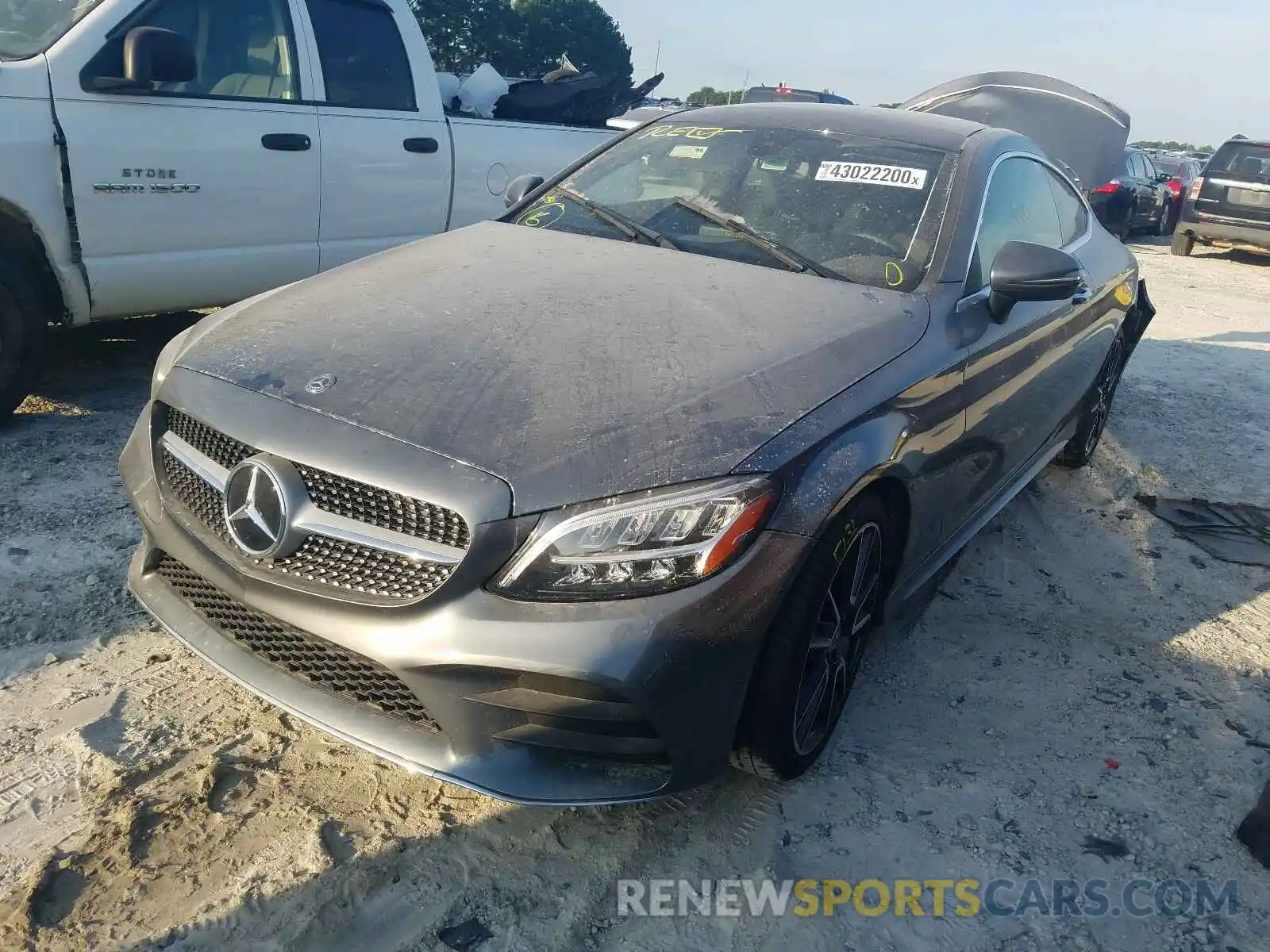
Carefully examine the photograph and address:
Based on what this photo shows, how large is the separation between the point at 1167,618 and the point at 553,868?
2675 millimetres

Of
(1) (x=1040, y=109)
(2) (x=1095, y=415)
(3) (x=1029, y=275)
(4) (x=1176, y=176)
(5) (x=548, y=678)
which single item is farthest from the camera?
(4) (x=1176, y=176)

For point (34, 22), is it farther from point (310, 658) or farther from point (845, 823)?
point (845, 823)

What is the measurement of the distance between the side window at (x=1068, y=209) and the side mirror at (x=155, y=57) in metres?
3.58

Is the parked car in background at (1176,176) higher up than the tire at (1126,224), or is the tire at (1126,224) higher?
the parked car in background at (1176,176)

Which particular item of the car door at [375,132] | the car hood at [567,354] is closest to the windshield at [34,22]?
the car door at [375,132]

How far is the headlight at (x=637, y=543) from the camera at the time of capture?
6.53 feet

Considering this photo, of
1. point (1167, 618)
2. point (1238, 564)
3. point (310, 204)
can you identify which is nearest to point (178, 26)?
point (310, 204)

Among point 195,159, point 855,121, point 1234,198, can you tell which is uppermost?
point 855,121

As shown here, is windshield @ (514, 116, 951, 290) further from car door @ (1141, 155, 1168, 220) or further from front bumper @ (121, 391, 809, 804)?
car door @ (1141, 155, 1168, 220)

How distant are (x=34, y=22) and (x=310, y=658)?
3.39 m

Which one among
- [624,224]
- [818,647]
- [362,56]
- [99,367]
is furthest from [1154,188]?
[818,647]

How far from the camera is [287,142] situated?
4.78m

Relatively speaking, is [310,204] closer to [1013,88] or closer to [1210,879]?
[1210,879]

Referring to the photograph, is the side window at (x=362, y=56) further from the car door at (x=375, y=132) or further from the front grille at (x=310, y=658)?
the front grille at (x=310, y=658)
